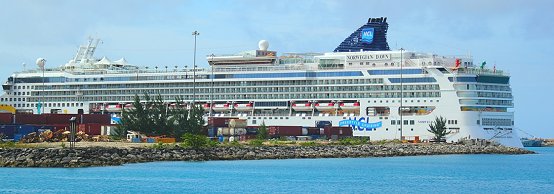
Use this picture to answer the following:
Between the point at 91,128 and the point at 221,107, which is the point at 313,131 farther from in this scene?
the point at 91,128

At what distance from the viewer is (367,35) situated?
116938 millimetres

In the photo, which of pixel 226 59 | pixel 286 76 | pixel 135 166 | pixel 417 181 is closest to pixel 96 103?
pixel 226 59

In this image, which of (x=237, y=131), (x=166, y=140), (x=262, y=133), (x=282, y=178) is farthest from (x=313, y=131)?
(x=282, y=178)

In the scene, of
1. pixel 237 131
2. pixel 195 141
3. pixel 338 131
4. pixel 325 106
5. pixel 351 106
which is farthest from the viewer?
pixel 325 106

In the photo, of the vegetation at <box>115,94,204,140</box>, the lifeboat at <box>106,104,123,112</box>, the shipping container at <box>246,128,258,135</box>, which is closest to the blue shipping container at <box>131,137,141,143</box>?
the vegetation at <box>115,94,204,140</box>

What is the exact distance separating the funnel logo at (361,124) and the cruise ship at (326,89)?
4.6 inches

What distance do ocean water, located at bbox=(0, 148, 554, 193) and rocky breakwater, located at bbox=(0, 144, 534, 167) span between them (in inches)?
66.1

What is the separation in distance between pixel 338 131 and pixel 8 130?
34519 mm

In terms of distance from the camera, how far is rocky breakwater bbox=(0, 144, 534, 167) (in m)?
63.2

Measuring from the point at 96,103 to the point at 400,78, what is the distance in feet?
131

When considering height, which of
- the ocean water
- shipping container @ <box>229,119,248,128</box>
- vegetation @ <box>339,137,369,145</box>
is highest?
shipping container @ <box>229,119,248,128</box>

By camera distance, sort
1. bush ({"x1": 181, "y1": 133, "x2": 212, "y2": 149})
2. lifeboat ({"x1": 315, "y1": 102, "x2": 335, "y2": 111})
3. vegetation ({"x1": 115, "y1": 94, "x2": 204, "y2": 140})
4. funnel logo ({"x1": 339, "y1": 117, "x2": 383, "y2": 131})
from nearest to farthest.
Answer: bush ({"x1": 181, "y1": 133, "x2": 212, "y2": 149}) < vegetation ({"x1": 115, "y1": 94, "x2": 204, "y2": 140}) < funnel logo ({"x1": 339, "y1": 117, "x2": 383, "y2": 131}) < lifeboat ({"x1": 315, "y1": 102, "x2": 335, "y2": 111})

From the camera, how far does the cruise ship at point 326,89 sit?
106750 millimetres

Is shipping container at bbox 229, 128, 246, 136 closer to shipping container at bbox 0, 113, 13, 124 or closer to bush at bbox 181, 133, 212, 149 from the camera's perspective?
shipping container at bbox 0, 113, 13, 124
